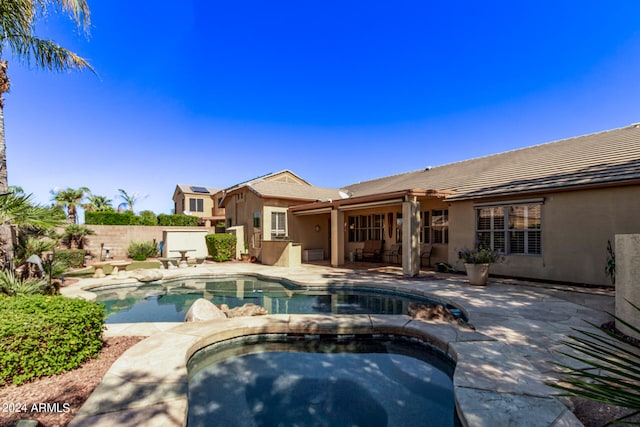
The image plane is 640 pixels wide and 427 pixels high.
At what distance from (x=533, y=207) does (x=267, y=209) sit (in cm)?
1228

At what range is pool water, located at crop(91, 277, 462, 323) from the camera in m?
8.21

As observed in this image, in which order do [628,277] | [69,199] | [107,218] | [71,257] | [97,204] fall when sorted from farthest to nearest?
[97,204], [69,199], [107,218], [71,257], [628,277]

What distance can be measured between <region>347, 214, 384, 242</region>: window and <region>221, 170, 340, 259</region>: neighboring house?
1765 millimetres

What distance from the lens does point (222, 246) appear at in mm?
18344

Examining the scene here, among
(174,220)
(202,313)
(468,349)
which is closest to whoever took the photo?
(468,349)

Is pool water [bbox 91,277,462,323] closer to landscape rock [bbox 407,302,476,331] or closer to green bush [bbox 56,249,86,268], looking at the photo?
landscape rock [bbox 407,302,476,331]

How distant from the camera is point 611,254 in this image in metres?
8.71

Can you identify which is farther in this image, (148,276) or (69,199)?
(69,199)

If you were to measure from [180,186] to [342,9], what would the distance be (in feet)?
109

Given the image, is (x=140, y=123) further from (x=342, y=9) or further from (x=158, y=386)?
(x=158, y=386)

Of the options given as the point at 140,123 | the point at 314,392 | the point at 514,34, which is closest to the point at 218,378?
the point at 314,392

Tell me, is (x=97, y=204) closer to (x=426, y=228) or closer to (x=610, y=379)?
(x=426, y=228)

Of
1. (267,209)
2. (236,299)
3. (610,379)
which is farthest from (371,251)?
(610,379)

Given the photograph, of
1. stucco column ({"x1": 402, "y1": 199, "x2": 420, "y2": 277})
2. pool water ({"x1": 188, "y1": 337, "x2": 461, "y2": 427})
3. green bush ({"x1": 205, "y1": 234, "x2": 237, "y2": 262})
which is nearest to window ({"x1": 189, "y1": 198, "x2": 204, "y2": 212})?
Result: green bush ({"x1": 205, "y1": 234, "x2": 237, "y2": 262})
